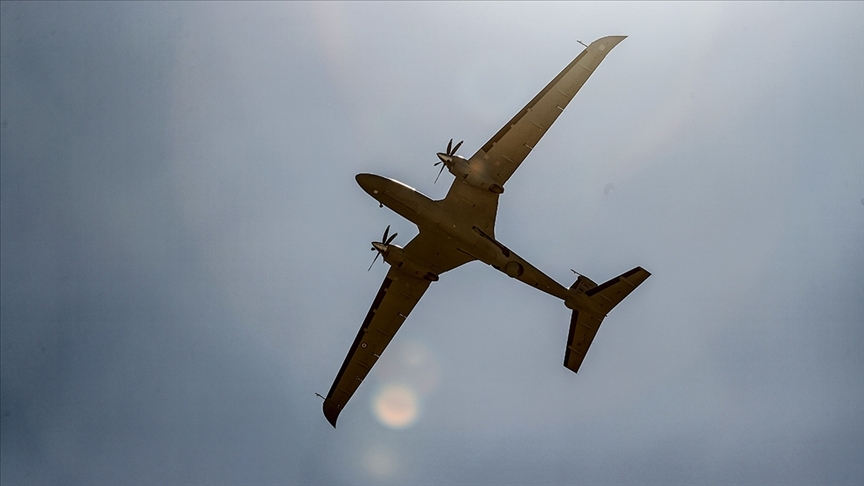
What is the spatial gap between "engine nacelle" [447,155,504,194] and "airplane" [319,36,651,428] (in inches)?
2.8

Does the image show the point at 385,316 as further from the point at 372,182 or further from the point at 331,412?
the point at 372,182

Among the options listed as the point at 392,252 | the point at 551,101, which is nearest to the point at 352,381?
the point at 392,252

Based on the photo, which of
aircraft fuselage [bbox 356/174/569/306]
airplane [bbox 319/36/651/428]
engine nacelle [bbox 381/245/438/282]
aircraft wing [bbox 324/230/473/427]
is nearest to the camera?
airplane [bbox 319/36/651/428]

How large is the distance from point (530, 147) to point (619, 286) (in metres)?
13.6

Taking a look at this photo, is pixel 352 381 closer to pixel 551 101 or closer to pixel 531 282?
pixel 531 282

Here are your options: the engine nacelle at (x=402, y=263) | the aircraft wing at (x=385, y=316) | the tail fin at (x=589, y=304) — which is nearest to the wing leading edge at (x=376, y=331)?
the aircraft wing at (x=385, y=316)

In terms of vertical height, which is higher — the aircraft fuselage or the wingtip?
the aircraft fuselage

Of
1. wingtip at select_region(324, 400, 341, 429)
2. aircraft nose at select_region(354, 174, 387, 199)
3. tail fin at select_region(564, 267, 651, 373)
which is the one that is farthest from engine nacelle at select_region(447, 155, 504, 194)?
wingtip at select_region(324, 400, 341, 429)

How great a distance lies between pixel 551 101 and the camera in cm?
4875

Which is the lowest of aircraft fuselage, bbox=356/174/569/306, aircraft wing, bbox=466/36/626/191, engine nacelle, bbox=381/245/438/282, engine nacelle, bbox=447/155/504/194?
engine nacelle, bbox=381/245/438/282

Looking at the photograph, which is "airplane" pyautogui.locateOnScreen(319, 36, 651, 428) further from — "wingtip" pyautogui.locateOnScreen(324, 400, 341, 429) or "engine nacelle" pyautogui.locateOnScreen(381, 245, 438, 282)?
"wingtip" pyautogui.locateOnScreen(324, 400, 341, 429)

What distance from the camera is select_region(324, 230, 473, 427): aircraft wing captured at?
54438mm

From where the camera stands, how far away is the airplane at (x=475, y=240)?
161 ft

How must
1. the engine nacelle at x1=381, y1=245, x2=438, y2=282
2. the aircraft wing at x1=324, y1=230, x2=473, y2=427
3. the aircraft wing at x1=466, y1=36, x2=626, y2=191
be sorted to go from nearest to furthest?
1. the aircraft wing at x1=466, y1=36, x2=626, y2=191
2. the engine nacelle at x1=381, y1=245, x2=438, y2=282
3. the aircraft wing at x1=324, y1=230, x2=473, y2=427
